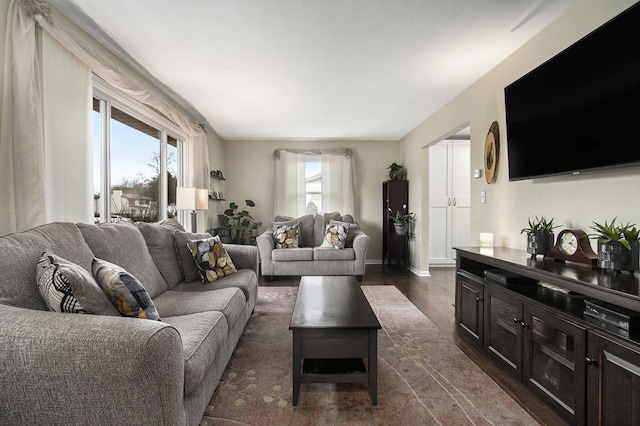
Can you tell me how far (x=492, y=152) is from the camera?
9.36ft

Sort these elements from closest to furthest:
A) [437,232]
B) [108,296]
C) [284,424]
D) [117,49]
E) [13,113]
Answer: [108,296], [284,424], [13,113], [117,49], [437,232]

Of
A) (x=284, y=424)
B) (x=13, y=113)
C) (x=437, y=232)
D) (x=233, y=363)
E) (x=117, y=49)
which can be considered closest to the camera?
(x=284, y=424)

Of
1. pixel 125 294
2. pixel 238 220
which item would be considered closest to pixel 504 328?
pixel 125 294

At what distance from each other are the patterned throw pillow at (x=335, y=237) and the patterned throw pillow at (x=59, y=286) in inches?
142

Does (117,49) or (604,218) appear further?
(117,49)

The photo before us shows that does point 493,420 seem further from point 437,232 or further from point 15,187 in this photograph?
point 437,232

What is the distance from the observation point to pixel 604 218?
1.80 metres

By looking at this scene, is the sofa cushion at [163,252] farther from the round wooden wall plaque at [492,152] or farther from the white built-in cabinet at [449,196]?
the white built-in cabinet at [449,196]

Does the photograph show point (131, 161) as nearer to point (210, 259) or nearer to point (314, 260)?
point (210, 259)

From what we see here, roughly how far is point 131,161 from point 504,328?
364cm

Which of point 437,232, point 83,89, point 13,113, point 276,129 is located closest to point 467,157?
point 437,232

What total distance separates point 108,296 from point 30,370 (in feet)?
1.20

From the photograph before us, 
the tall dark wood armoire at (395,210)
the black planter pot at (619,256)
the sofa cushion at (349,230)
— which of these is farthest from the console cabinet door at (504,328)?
the tall dark wood armoire at (395,210)

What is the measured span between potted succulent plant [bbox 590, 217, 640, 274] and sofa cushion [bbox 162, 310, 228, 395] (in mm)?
2038
